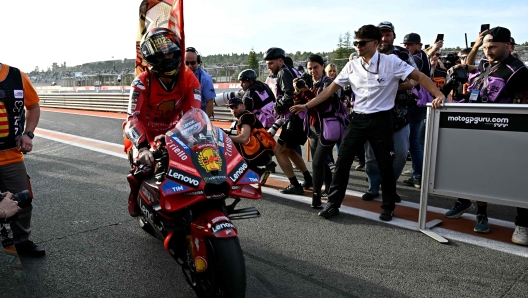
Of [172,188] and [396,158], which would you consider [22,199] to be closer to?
[172,188]

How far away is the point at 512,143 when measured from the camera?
3.97 metres

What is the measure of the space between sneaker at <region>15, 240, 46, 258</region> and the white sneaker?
15.2 ft

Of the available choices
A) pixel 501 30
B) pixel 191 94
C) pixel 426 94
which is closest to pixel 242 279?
pixel 191 94

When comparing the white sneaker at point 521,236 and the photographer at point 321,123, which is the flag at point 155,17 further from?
the white sneaker at point 521,236

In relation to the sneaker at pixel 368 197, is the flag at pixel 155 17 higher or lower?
higher

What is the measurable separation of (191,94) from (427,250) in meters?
2.72

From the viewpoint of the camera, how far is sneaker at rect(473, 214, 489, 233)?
4.45 m

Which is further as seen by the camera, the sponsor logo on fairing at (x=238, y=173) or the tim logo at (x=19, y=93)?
the tim logo at (x=19, y=93)

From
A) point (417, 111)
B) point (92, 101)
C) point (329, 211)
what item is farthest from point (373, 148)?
point (92, 101)

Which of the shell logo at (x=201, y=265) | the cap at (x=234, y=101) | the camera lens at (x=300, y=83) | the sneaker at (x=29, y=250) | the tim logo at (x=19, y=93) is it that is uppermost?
the camera lens at (x=300, y=83)

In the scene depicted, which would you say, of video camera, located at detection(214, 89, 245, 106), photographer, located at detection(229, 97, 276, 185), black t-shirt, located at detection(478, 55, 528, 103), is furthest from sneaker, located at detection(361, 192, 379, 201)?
video camera, located at detection(214, 89, 245, 106)

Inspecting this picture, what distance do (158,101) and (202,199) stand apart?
1586 millimetres

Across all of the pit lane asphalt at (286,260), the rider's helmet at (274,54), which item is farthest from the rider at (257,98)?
the pit lane asphalt at (286,260)

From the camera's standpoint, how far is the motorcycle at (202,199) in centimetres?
277
